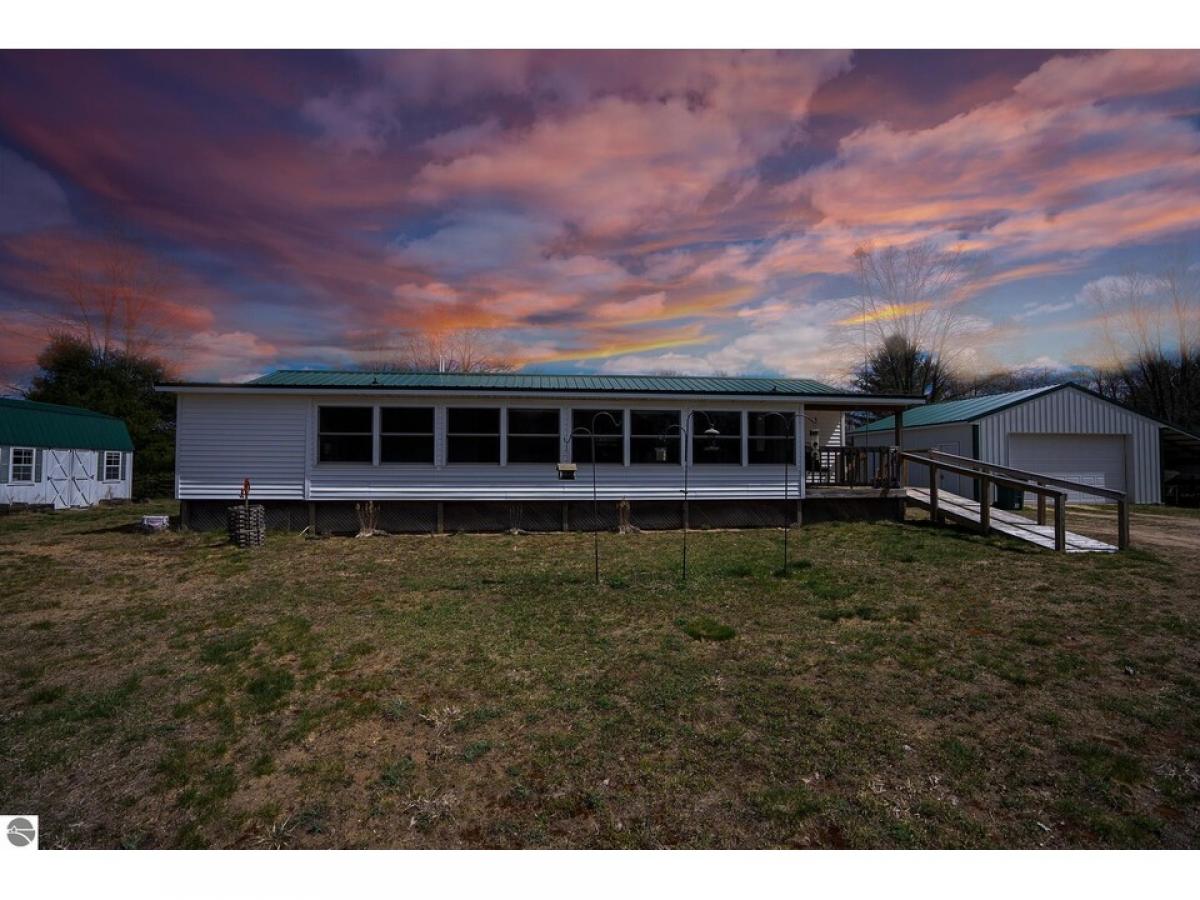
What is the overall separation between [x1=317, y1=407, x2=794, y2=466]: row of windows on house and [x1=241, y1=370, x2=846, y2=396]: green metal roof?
21.3 inches

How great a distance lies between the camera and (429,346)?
1299 inches

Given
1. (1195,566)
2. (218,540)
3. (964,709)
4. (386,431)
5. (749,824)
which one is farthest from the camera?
(386,431)

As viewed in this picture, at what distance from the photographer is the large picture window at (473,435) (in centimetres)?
1259

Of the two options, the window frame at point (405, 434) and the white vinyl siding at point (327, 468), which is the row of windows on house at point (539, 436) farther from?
the white vinyl siding at point (327, 468)

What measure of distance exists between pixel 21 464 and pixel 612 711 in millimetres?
26860

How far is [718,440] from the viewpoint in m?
13.1

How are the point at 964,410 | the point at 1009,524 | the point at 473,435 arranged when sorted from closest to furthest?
the point at 1009,524, the point at 473,435, the point at 964,410

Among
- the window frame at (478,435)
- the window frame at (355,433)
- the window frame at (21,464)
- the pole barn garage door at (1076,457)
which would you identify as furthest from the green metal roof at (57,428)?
the pole barn garage door at (1076,457)

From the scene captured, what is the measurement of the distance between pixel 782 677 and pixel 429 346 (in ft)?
104

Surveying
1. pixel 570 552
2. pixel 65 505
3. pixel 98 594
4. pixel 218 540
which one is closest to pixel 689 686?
pixel 570 552

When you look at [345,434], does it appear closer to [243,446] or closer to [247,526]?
[243,446]

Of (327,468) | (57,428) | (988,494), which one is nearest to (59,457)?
(57,428)

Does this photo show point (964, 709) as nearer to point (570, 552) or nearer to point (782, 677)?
point (782, 677)

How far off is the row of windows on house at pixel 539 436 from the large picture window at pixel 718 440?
0.9 inches
